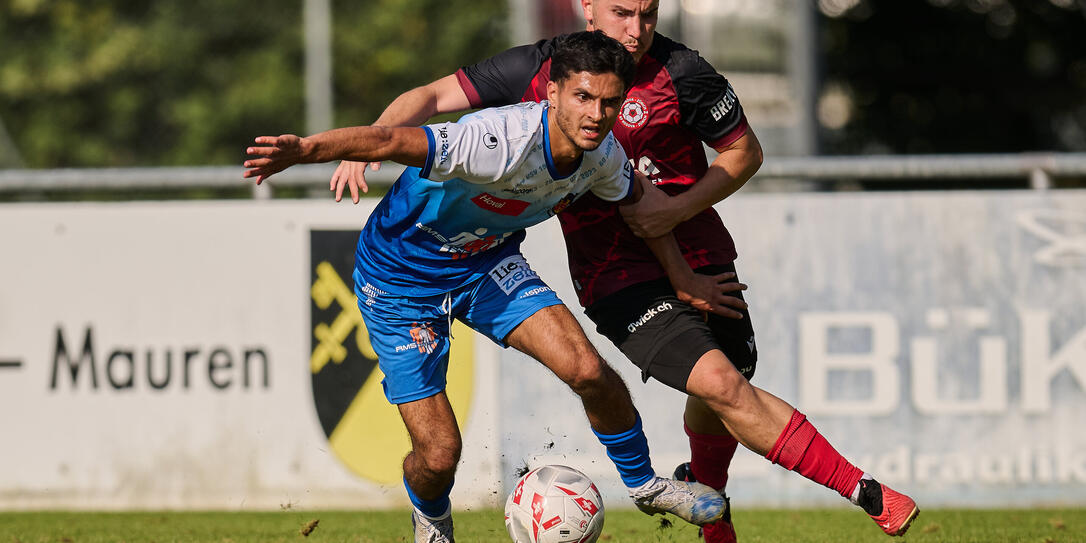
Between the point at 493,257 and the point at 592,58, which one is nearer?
the point at 592,58

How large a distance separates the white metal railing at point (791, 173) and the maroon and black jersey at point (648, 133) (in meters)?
2.46

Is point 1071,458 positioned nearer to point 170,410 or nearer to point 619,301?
point 619,301

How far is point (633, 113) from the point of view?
228 inches

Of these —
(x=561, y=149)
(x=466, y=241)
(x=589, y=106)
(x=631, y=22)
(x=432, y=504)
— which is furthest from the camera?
(x=432, y=504)

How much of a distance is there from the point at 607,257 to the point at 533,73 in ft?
2.79

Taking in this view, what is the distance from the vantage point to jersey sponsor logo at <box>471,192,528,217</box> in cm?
547

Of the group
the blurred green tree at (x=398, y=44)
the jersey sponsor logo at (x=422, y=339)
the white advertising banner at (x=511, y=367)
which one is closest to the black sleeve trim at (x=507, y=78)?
the jersey sponsor logo at (x=422, y=339)

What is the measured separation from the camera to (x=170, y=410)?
27.2 feet

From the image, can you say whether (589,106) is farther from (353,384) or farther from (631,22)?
(353,384)

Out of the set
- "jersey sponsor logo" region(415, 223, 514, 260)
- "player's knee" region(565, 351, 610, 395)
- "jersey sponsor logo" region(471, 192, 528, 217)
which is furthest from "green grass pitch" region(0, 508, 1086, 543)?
"jersey sponsor logo" region(471, 192, 528, 217)

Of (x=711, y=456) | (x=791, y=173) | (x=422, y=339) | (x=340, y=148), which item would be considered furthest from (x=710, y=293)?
(x=791, y=173)

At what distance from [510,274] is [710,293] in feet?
2.81

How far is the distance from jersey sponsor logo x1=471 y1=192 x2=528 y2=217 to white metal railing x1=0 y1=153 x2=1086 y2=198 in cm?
291

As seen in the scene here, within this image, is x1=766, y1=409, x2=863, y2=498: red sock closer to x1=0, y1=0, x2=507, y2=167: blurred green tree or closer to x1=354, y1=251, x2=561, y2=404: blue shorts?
x1=354, y1=251, x2=561, y2=404: blue shorts
